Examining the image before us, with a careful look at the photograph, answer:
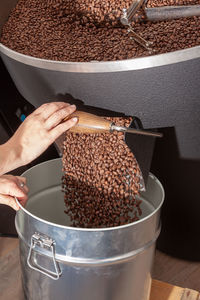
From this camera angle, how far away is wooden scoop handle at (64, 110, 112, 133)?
1.08 meters

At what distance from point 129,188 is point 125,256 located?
196 millimetres

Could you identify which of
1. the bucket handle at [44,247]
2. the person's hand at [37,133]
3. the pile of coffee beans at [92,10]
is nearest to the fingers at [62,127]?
the person's hand at [37,133]

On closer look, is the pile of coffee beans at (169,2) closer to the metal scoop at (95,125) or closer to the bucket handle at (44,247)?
the metal scoop at (95,125)

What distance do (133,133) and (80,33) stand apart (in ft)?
1.06

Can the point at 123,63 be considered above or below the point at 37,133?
above

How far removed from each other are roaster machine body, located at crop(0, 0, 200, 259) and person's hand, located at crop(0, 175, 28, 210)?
0.84 feet

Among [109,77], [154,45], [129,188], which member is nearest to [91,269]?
[129,188]

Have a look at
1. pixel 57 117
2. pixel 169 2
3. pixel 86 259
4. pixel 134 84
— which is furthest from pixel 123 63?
pixel 86 259

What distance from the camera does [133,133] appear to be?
1.18 metres

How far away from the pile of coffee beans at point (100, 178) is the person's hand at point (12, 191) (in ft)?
0.52

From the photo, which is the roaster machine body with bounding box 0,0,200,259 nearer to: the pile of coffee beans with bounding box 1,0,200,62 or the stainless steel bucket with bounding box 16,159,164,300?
the pile of coffee beans with bounding box 1,0,200,62

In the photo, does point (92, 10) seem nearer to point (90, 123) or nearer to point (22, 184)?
point (90, 123)

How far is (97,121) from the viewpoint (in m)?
1.08

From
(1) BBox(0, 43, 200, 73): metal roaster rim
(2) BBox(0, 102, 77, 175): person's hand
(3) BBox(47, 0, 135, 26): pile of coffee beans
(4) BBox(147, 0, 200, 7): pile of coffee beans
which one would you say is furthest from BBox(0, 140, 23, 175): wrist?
(4) BBox(147, 0, 200, 7): pile of coffee beans
